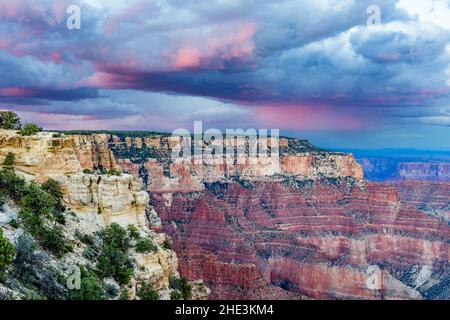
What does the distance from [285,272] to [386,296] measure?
538 inches

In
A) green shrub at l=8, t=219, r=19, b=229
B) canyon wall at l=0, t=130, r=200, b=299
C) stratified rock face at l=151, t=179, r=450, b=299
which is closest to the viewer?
green shrub at l=8, t=219, r=19, b=229

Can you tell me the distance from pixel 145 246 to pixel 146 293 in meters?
3.46

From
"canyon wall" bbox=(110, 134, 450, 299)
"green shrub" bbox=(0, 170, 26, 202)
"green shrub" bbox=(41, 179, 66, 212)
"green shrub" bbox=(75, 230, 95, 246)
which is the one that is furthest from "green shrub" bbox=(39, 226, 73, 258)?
"canyon wall" bbox=(110, 134, 450, 299)

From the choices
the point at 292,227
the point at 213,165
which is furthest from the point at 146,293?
the point at 213,165

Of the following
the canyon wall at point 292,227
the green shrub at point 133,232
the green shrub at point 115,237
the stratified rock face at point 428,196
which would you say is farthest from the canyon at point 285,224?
the stratified rock face at point 428,196

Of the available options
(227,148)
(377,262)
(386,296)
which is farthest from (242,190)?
(386,296)

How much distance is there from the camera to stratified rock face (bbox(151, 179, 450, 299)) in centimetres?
6373

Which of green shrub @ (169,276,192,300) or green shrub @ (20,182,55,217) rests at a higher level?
green shrub @ (20,182,55,217)

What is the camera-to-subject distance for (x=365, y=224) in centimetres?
9175

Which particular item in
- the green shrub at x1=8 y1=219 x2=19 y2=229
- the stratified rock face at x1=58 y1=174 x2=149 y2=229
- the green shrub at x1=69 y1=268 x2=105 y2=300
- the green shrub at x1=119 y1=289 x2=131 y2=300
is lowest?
the green shrub at x1=119 y1=289 x2=131 y2=300

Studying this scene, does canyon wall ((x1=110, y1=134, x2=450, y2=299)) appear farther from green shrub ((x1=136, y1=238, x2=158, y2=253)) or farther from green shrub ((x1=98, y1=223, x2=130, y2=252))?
green shrub ((x1=98, y1=223, x2=130, y2=252))

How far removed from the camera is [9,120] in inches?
1494

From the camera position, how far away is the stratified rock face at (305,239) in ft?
209

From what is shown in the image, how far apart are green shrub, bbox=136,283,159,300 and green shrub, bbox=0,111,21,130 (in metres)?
15.9
